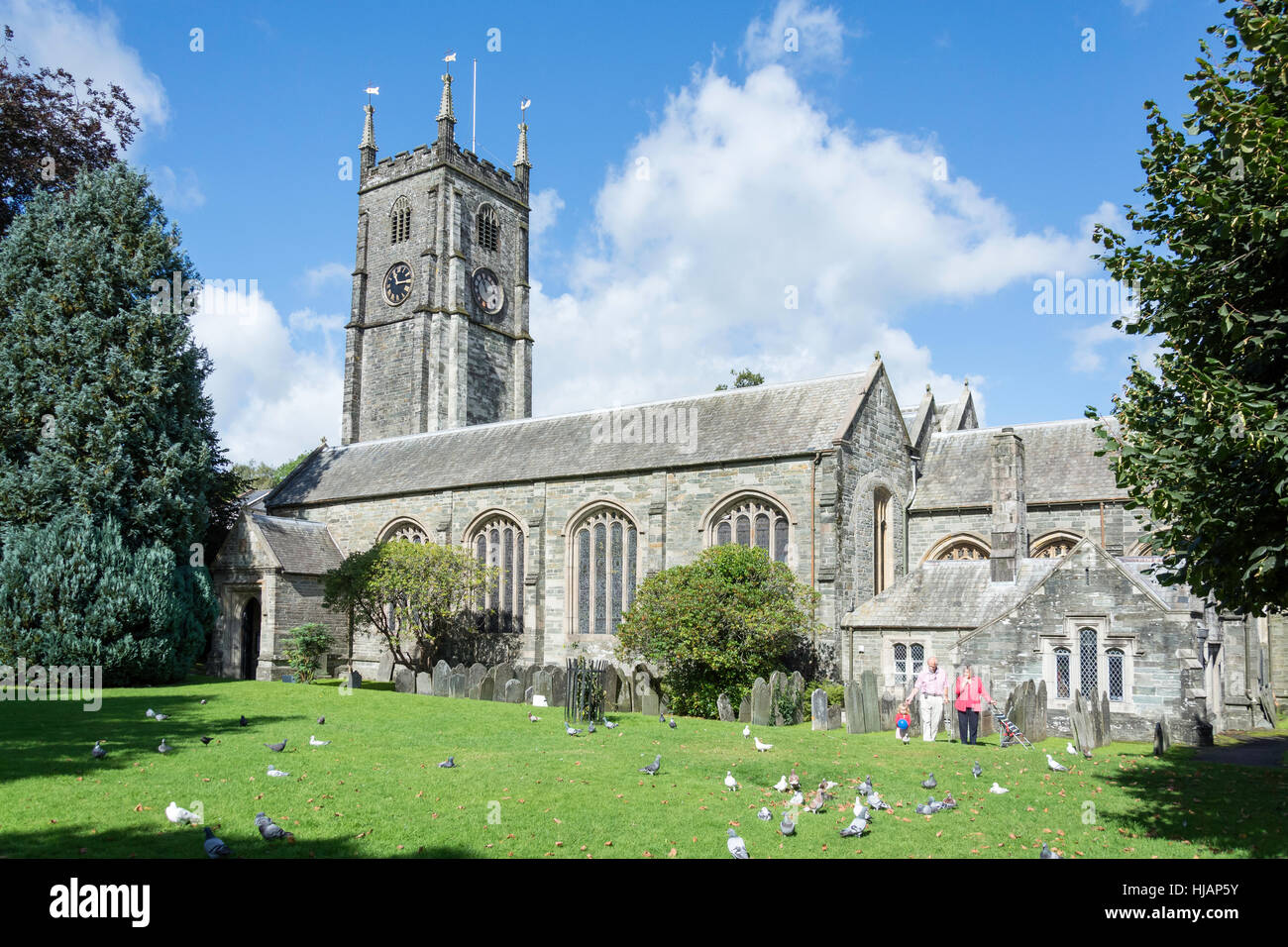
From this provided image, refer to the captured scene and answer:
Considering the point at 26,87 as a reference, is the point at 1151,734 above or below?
below

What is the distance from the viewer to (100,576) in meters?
23.7

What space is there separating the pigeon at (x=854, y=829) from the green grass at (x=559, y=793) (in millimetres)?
84

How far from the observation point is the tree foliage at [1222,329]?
768cm

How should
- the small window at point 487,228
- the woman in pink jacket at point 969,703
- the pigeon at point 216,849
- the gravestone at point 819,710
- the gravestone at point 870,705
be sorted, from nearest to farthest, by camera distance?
the pigeon at point 216,849, the woman in pink jacket at point 969,703, the gravestone at point 870,705, the gravestone at point 819,710, the small window at point 487,228

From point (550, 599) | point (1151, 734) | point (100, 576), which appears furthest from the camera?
point (550, 599)

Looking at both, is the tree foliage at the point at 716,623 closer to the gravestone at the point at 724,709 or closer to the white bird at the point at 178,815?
the gravestone at the point at 724,709

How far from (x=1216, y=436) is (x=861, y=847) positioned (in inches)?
191

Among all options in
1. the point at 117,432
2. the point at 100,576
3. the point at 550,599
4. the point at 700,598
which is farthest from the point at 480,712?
the point at 117,432

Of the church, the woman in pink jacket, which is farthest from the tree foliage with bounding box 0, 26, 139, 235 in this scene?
the woman in pink jacket

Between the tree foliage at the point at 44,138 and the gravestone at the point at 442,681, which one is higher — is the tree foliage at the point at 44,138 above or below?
above

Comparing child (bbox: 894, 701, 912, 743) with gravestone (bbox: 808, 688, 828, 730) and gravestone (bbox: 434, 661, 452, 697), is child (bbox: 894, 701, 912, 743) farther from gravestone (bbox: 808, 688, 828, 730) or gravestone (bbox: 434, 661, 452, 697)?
gravestone (bbox: 434, 661, 452, 697)

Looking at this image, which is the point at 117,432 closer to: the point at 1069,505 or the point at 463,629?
the point at 463,629

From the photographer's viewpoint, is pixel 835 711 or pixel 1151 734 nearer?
pixel 1151 734

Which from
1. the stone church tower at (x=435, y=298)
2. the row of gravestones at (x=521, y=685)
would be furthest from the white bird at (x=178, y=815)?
the stone church tower at (x=435, y=298)
